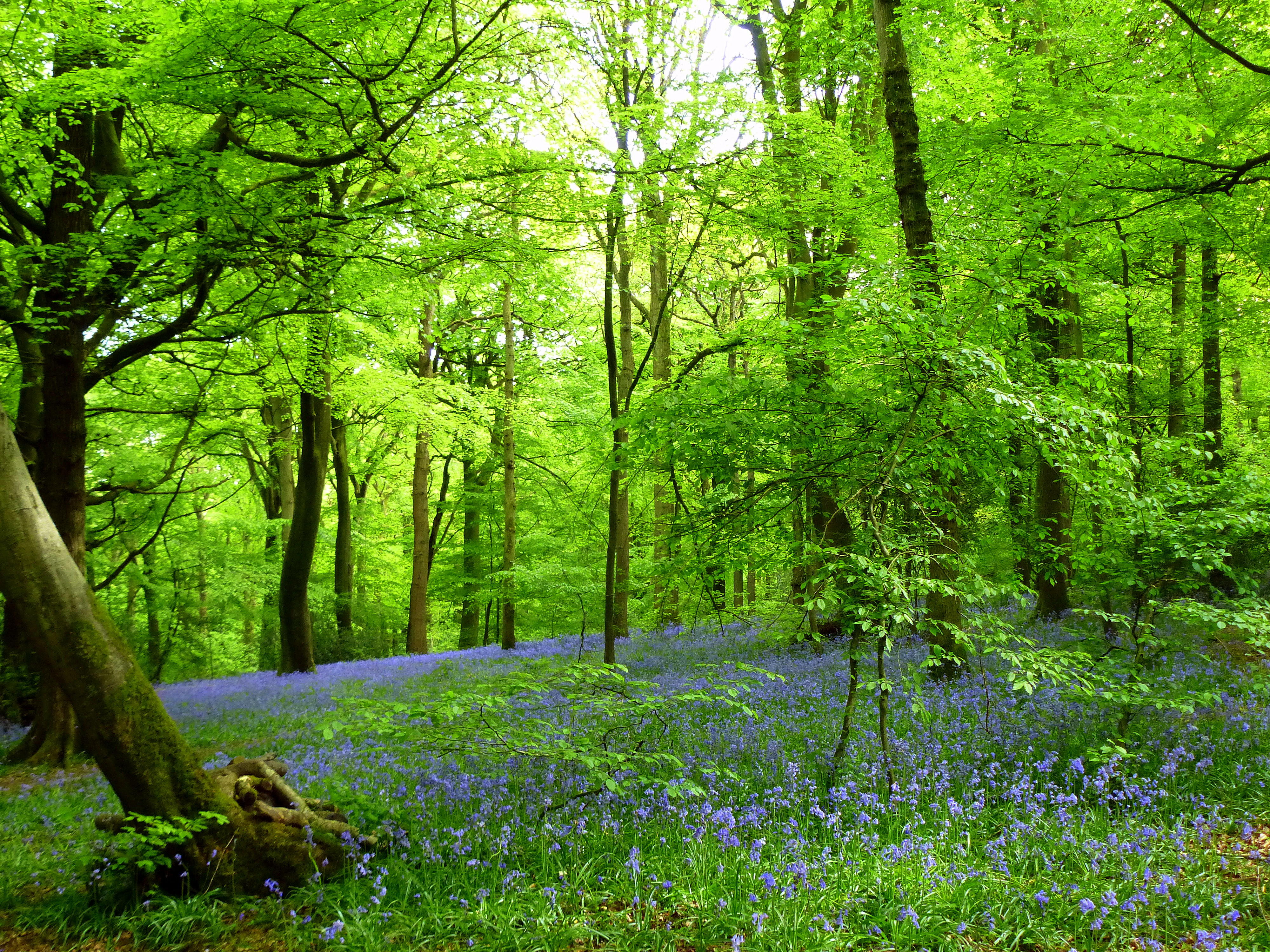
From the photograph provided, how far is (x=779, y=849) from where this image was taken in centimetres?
421

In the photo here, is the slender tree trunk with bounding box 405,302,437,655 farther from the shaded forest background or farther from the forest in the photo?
the forest

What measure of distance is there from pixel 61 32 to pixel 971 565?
9.10 m

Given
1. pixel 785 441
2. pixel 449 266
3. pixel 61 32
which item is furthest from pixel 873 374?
pixel 61 32

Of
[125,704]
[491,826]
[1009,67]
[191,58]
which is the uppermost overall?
[1009,67]

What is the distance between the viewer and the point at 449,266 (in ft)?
34.0

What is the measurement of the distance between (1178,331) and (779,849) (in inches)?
521

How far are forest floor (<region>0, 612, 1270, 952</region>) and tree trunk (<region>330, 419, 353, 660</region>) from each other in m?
12.6

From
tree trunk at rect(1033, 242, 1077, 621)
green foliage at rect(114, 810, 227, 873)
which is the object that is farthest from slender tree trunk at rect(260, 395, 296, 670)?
tree trunk at rect(1033, 242, 1077, 621)

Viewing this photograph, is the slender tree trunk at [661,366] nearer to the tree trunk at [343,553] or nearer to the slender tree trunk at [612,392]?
the slender tree trunk at [612,392]

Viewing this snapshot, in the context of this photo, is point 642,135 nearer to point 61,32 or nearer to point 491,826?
point 61,32

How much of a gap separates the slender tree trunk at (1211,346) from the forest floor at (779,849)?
6.94 metres

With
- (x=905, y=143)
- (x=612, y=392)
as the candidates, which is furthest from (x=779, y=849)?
(x=612, y=392)

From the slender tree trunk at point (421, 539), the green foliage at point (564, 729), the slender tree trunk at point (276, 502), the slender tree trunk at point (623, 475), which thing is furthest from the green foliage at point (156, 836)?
the slender tree trunk at point (421, 539)

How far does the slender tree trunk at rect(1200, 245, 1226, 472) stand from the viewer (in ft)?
38.1
